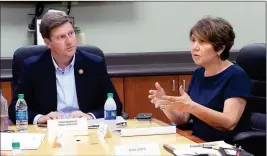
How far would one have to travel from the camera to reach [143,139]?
218 cm

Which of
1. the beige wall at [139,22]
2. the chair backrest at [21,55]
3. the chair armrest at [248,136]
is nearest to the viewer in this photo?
the chair armrest at [248,136]

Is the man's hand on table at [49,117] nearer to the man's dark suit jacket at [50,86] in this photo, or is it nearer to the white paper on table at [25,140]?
the man's dark suit jacket at [50,86]

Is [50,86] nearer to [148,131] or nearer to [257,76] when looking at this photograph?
[148,131]

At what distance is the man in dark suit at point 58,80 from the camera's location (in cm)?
285

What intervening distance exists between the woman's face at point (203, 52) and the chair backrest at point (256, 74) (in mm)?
350

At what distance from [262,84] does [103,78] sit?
978 millimetres

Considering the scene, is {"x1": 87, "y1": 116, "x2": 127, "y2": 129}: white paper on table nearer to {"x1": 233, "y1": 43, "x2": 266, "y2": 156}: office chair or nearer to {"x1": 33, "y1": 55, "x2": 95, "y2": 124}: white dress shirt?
{"x1": 33, "y1": 55, "x2": 95, "y2": 124}: white dress shirt

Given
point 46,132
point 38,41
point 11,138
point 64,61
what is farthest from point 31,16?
point 11,138

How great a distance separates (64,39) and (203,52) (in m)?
0.86

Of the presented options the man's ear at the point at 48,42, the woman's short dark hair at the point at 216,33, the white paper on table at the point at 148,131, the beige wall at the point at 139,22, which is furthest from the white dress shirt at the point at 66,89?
the beige wall at the point at 139,22

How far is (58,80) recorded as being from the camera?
2.93 meters

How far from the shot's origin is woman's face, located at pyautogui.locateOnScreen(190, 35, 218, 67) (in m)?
2.49

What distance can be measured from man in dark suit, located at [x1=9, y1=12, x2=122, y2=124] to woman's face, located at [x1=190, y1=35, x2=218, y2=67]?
0.70 meters

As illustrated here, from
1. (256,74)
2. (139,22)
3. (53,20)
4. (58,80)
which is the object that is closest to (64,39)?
(53,20)
